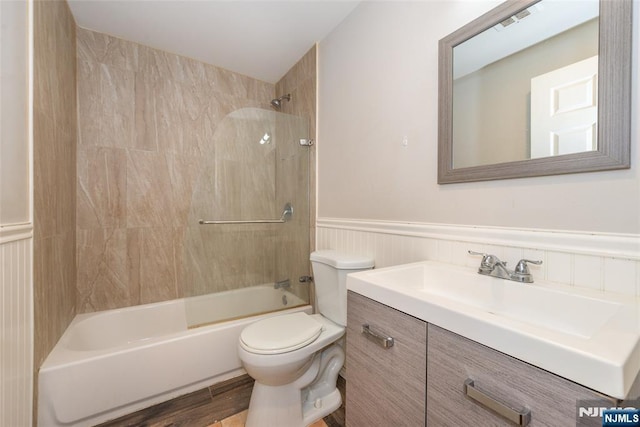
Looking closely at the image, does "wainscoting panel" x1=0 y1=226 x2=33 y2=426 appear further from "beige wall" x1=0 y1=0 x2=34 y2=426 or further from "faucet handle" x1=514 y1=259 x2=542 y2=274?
"faucet handle" x1=514 y1=259 x2=542 y2=274

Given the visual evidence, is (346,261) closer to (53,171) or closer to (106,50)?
(53,171)

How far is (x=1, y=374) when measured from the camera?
34.3 inches

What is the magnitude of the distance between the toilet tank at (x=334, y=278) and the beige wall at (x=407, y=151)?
11.4 inches

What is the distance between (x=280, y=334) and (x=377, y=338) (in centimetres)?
67

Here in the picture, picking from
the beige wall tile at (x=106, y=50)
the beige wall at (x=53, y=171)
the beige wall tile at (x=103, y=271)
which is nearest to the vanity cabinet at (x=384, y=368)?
the beige wall at (x=53, y=171)

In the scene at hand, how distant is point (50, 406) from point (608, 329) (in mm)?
2126

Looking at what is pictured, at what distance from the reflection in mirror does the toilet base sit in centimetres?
132

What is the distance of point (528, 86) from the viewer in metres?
0.91

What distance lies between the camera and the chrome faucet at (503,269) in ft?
2.75

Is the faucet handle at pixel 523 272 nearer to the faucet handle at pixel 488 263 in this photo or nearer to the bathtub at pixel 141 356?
the faucet handle at pixel 488 263

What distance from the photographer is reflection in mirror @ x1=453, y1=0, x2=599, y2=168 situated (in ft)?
2.58

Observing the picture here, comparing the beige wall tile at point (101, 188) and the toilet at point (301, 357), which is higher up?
the beige wall tile at point (101, 188)

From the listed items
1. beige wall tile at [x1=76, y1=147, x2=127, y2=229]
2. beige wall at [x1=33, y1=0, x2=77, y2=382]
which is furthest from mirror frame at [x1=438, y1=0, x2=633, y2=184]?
beige wall tile at [x1=76, y1=147, x2=127, y2=229]

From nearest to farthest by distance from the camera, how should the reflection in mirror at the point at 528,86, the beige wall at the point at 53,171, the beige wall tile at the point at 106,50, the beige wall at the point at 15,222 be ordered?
the reflection in mirror at the point at 528,86, the beige wall at the point at 15,222, the beige wall at the point at 53,171, the beige wall tile at the point at 106,50
